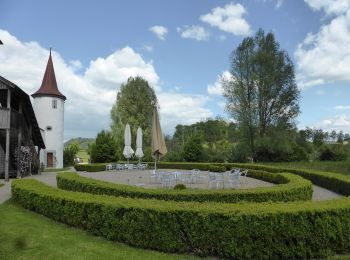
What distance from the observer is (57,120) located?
38.7m

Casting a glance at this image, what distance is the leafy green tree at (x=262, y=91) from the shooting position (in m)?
38.1

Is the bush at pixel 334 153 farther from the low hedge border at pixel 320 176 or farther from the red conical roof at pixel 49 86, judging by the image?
the red conical roof at pixel 49 86

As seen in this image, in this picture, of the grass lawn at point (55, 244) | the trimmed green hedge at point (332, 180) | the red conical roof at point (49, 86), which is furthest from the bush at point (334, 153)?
the grass lawn at point (55, 244)

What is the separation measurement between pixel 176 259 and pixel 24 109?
2155cm

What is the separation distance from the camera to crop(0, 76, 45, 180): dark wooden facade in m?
20.5

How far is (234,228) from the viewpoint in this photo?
273 inches

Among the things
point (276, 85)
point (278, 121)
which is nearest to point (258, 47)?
point (276, 85)

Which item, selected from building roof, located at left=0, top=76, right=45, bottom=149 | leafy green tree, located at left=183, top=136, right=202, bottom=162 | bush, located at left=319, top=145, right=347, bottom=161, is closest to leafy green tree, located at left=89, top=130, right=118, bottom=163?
leafy green tree, located at left=183, top=136, right=202, bottom=162

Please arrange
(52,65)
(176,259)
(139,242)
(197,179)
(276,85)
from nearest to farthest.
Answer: (176,259)
(139,242)
(197,179)
(276,85)
(52,65)

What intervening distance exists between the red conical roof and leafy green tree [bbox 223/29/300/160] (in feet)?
60.2

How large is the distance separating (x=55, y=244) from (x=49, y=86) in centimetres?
3476

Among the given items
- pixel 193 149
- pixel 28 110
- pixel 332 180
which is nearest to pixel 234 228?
pixel 332 180

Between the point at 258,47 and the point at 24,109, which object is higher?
the point at 258,47

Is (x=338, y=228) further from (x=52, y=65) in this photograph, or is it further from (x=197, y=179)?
(x=52, y=65)
